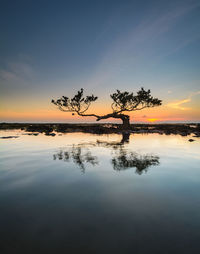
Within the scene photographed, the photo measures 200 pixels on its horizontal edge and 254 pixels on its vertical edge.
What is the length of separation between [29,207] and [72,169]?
322cm

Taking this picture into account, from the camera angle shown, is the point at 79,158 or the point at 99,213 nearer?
the point at 99,213

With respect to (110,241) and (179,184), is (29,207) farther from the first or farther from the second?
(179,184)

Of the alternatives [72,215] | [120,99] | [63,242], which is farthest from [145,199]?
[120,99]

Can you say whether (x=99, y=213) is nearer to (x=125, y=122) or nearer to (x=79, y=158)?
(x=79, y=158)

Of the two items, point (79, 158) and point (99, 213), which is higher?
point (99, 213)

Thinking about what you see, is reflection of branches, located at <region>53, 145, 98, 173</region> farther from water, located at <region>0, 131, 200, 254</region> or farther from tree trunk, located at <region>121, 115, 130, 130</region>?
tree trunk, located at <region>121, 115, 130, 130</region>

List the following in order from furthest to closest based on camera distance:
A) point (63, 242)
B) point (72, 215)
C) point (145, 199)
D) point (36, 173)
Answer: point (36, 173) < point (145, 199) < point (72, 215) < point (63, 242)

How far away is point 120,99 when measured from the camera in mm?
36156

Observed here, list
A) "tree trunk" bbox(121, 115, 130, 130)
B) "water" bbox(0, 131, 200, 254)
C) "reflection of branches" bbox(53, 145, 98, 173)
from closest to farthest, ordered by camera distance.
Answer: "water" bbox(0, 131, 200, 254) < "reflection of branches" bbox(53, 145, 98, 173) < "tree trunk" bbox(121, 115, 130, 130)

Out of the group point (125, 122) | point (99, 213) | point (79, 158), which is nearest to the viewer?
point (99, 213)

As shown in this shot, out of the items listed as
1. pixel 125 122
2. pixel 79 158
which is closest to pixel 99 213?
pixel 79 158

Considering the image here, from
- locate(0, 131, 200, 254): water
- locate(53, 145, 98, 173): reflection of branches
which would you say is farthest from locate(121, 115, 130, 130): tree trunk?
locate(0, 131, 200, 254): water

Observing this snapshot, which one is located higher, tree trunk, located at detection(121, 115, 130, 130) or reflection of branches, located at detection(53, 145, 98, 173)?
tree trunk, located at detection(121, 115, 130, 130)

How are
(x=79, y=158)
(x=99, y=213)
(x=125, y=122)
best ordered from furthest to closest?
(x=125, y=122)
(x=79, y=158)
(x=99, y=213)
